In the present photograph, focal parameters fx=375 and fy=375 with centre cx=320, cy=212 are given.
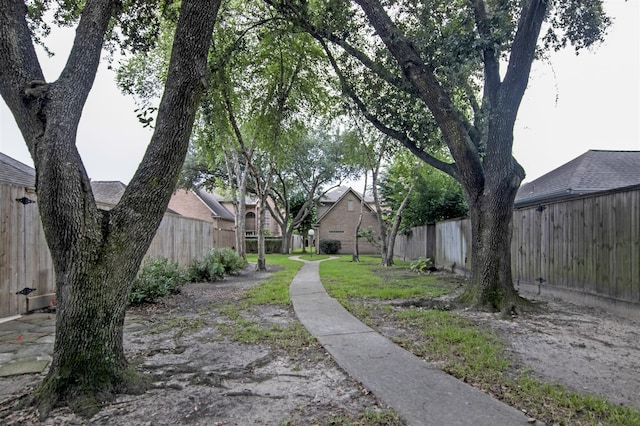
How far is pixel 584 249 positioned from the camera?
643cm

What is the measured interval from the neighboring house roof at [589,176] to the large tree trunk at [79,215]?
41.4ft

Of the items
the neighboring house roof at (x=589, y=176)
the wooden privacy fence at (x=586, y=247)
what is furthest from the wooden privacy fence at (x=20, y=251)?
the neighboring house roof at (x=589, y=176)

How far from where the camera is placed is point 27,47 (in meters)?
2.95

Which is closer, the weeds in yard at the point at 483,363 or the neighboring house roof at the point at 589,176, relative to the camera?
the weeds in yard at the point at 483,363

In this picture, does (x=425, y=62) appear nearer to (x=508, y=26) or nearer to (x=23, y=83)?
(x=508, y=26)

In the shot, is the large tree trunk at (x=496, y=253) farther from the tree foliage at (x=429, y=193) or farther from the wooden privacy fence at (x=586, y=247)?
the tree foliage at (x=429, y=193)

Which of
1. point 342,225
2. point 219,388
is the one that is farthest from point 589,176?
point 342,225

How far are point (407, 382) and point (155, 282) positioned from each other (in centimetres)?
542

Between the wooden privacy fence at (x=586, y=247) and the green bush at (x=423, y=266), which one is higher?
the wooden privacy fence at (x=586, y=247)

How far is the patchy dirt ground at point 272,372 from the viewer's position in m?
2.56

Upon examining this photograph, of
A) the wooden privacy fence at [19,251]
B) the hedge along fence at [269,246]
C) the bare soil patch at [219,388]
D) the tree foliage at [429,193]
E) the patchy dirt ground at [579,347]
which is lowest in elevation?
the hedge along fence at [269,246]

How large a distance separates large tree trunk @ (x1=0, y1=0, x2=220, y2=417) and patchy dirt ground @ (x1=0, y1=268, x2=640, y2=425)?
0.26 meters

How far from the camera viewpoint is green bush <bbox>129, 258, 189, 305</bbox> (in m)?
6.64

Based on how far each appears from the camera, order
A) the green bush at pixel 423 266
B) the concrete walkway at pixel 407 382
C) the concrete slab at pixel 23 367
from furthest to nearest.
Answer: the green bush at pixel 423 266 → the concrete slab at pixel 23 367 → the concrete walkway at pixel 407 382
